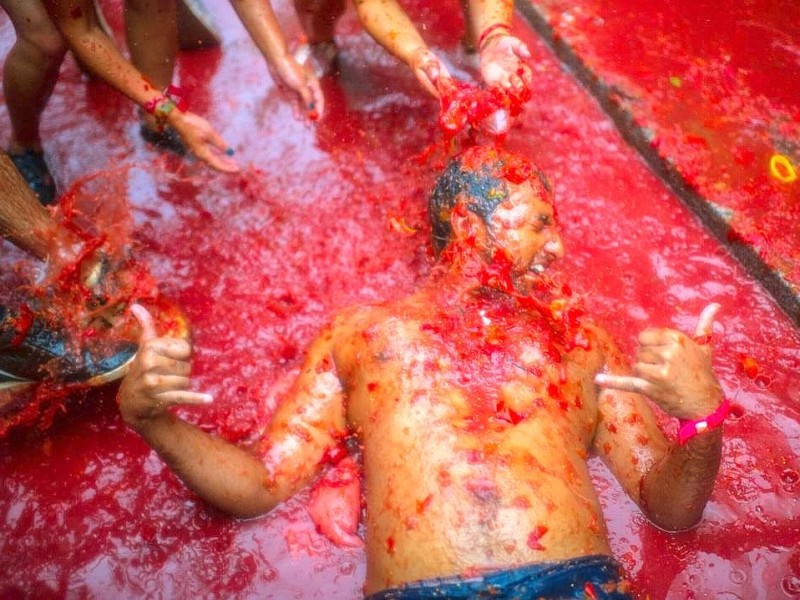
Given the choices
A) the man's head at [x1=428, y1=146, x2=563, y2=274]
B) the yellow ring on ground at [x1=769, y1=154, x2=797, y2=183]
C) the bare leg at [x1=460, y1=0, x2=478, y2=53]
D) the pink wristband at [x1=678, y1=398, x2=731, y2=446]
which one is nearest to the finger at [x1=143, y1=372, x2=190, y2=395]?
the man's head at [x1=428, y1=146, x2=563, y2=274]

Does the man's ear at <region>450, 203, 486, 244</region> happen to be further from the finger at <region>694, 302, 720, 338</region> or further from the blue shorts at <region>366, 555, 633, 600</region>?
the blue shorts at <region>366, 555, 633, 600</region>

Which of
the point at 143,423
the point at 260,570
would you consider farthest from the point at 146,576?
the point at 143,423

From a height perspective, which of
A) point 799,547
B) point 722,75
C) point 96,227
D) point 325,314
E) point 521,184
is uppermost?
point 521,184

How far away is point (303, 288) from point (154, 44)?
→ 1672 millimetres

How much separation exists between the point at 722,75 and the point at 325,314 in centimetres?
286

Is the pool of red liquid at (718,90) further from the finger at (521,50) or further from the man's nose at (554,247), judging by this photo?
the man's nose at (554,247)

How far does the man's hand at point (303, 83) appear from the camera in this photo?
3166 mm

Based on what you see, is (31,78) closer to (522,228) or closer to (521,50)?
→ (521,50)

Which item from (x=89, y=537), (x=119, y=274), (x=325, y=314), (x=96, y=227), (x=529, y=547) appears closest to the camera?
(x=529, y=547)

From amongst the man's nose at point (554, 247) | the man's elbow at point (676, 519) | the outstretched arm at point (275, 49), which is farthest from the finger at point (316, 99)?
the man's elbow at point (676, 519)

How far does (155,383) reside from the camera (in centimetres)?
185

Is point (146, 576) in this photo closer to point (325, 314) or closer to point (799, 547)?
point (325, 314)

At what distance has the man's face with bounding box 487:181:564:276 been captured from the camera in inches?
95.8

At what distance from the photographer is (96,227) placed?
11.7ft
